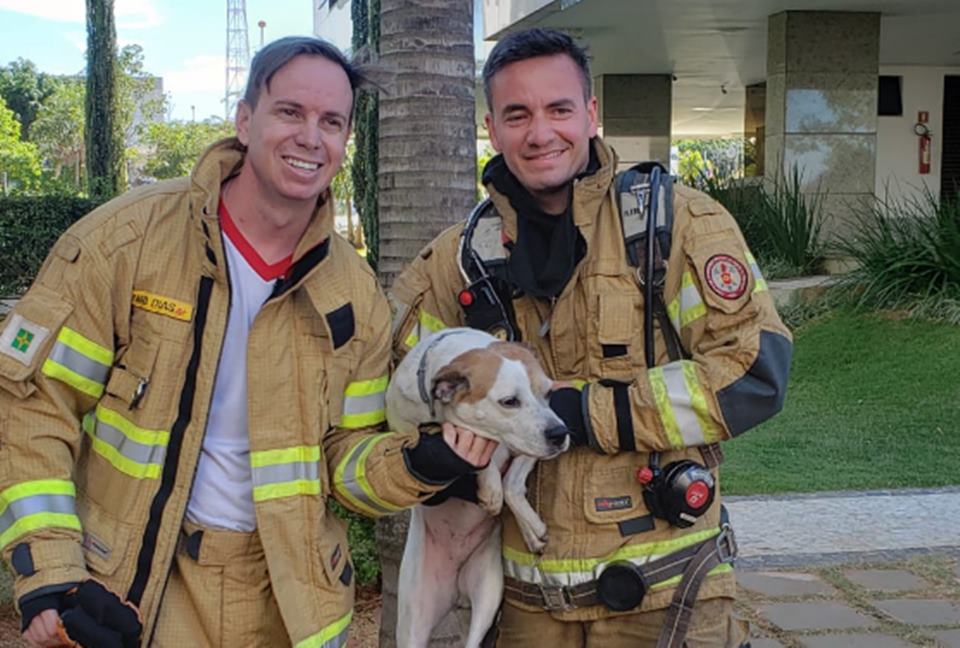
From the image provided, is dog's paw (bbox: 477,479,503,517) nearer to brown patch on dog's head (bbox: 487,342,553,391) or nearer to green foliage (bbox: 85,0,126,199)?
brown patch on dog's head (bbox: 487,342,553,391)

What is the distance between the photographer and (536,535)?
8.80 feet

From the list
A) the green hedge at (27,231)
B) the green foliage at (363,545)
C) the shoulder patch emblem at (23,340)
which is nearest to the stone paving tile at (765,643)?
the green foliage at (363,545)

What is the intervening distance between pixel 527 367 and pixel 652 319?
1.20 feet

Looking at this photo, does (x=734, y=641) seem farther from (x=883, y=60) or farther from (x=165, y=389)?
(x=883, y=60)

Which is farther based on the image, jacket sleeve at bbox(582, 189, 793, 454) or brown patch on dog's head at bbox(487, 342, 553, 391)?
brown patch on dog's head at bbox(487, 342, 553, 391)

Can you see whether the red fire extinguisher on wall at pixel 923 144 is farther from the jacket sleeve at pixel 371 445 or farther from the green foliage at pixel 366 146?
the jacket sleeve at pixel 371 445

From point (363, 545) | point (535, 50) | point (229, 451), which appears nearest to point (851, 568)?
point (363, 545)

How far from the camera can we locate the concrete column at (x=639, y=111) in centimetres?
2047

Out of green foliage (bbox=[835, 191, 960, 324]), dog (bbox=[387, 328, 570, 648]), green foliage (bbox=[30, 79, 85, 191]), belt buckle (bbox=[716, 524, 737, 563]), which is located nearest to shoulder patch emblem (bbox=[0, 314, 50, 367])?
dog (bbox=[387, 328, 570, 648])

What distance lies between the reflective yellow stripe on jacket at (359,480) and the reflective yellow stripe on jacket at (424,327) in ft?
1.38

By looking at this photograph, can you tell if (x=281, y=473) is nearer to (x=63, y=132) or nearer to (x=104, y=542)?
(x=104, y=542)

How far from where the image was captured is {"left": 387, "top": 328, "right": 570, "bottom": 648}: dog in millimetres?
2717

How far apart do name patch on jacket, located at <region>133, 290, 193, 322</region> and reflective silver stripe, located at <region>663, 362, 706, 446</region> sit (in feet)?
3.74

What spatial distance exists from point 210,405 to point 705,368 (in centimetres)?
117
